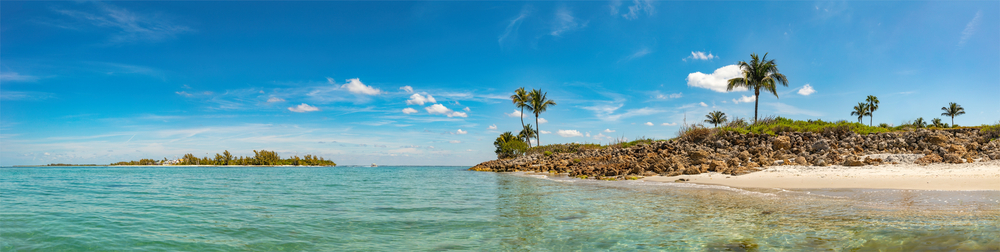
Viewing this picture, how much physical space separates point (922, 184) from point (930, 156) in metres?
5.83

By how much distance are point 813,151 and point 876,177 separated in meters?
7.18

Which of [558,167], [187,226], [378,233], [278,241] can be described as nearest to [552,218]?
[378,233]

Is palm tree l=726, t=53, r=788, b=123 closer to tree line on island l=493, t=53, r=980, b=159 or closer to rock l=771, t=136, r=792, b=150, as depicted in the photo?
tree line on island l=493, t=53, r=980, b=159

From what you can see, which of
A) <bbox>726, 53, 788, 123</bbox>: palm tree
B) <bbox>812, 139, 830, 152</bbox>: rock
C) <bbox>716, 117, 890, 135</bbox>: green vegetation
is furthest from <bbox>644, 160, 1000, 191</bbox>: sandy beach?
<bbox>726, 53, 788, 123</bbox>: palm tree

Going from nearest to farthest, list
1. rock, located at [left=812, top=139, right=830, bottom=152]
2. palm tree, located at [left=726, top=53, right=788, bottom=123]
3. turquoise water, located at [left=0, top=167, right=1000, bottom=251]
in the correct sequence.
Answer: turquoise water, located at [left=0, top=167, right=1000, bottom=251] < rock, located at [left=812, top=139, right=830, bottom=152] < palm tree, located at [left=726, top=53, right=788, bottom=123]

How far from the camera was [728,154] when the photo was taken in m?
19.2

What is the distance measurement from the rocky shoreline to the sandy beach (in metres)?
1.08

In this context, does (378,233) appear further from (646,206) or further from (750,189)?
(750,189)

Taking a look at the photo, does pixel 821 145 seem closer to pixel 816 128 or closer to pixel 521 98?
pixel 816 128

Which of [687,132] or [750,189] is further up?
[687,132]

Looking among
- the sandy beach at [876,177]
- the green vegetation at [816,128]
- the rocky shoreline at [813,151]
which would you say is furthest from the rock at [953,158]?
the green vegetation at [816,128]

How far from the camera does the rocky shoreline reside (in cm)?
1413

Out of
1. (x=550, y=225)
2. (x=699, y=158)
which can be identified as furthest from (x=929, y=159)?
(x=550, y=225)

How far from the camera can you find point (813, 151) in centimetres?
1736
